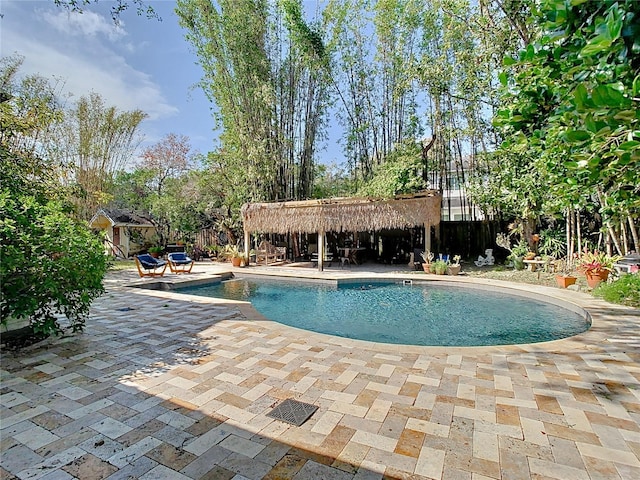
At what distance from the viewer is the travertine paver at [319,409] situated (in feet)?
6.09

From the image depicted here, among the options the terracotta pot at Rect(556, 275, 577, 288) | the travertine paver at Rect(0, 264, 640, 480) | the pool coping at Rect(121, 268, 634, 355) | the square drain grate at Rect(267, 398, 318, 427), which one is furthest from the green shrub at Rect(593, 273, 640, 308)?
the square drain grate at Rect(267, 398, 318, 427)

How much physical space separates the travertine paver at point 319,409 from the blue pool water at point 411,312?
55.7 inches

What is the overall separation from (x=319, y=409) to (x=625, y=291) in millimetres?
6282

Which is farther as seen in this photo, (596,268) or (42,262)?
(596,268)

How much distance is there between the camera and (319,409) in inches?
96.0

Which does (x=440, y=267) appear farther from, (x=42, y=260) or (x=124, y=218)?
(x=124, y=218)

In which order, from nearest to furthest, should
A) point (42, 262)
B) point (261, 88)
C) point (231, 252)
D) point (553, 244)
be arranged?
point (42, 262), point (553, 244), point (261, 88), point (231, 252)

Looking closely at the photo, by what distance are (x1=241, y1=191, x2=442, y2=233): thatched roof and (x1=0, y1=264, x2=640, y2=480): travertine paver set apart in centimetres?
659

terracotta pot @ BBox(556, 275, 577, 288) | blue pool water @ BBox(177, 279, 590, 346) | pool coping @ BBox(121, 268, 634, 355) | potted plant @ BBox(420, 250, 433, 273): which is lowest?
blue pool water @ BBox(177, 279, 590, 346)

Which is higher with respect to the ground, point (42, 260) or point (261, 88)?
point (261, 88)

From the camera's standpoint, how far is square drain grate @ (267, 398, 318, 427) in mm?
2309

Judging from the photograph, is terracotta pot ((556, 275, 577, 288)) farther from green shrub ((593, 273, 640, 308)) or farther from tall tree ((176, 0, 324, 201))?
tall tree ((176, 0, 324, 201))

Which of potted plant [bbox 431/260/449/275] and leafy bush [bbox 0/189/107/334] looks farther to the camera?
potted plant [bbox 431/260/449/275]

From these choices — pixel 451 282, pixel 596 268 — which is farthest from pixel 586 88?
pixel 451 282
